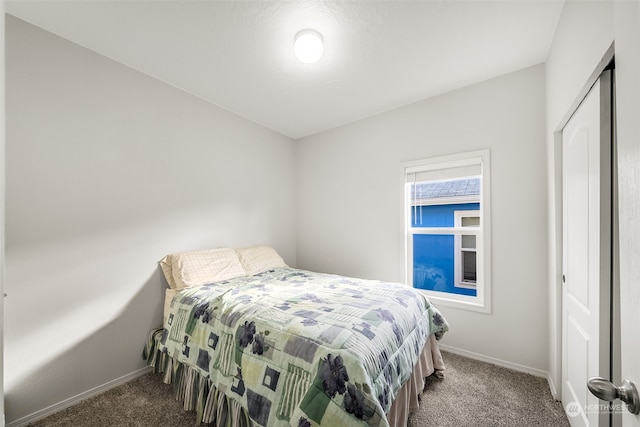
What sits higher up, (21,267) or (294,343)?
(21,267)

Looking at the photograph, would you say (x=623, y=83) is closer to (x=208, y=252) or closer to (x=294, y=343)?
(x=294, y=343)

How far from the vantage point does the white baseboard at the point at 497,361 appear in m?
2.06

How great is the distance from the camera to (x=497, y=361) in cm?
225

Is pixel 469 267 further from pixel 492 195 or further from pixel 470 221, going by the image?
pixel 492 195

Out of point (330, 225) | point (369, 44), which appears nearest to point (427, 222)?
point (330, 225)

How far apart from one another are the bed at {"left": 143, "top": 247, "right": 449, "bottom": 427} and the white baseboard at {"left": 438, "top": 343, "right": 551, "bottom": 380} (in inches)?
20.0

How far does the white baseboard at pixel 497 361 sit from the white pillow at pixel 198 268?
7.26 ft

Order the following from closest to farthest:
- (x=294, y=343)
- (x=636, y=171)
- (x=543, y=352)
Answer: (x=636, y=171)
(x=294, y=343)
(x=543, y=352)

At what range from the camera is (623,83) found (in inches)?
22.5

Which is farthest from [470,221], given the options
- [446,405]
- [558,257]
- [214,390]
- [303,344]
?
[214,390]

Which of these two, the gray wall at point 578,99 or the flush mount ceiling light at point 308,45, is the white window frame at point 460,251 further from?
the flush mount ceiling light at point 308,45

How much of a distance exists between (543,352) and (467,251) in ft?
3.24

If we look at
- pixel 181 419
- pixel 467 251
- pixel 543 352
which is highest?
pixel 467 251

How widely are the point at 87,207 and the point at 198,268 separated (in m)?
0.93
